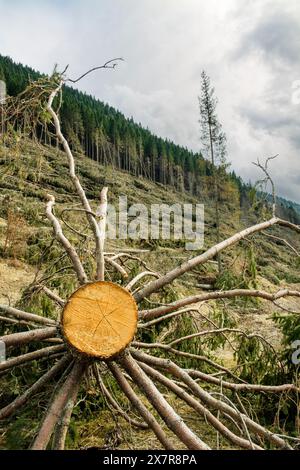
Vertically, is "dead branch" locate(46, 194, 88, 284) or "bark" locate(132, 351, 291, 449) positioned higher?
"dead branch" locate(46, 194, 88, 284)

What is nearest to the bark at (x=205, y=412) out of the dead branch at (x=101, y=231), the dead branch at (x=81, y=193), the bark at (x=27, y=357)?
the bark at (x=27, y=357)

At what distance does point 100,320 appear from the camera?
3430 mm

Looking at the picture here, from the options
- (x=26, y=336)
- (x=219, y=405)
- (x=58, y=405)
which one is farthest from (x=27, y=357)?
(x=219, y=405)

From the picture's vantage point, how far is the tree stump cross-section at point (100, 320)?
11.0 ft

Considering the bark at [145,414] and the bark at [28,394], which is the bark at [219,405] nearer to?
the bark at [145,414]

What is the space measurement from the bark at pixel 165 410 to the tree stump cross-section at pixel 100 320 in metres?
0.25

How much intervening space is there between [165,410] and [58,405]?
0.86 metres

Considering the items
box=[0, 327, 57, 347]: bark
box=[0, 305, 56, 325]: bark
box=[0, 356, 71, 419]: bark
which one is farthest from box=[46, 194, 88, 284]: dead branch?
box=[0, 356, 71, 419]: bark

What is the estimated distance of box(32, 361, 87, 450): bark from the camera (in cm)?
302

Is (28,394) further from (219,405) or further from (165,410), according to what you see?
(219,405)

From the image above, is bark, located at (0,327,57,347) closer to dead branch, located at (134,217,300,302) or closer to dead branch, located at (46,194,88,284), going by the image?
dead branch, located at (46,194,88,284)

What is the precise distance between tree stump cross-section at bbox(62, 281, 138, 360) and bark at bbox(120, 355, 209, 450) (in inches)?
9.9
